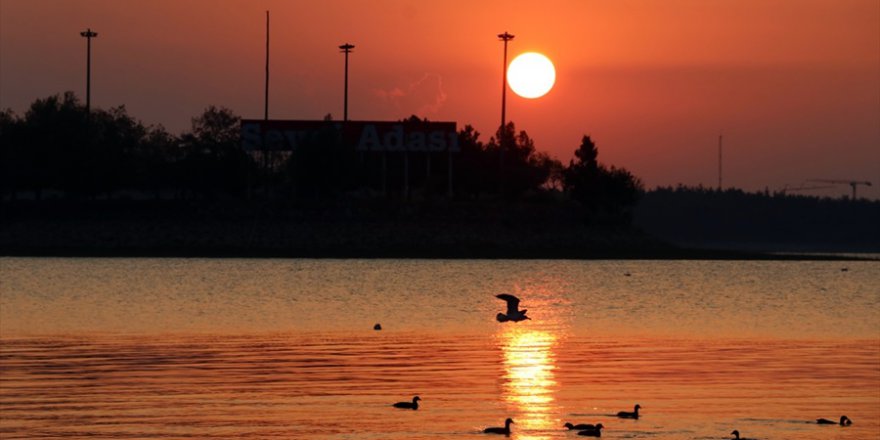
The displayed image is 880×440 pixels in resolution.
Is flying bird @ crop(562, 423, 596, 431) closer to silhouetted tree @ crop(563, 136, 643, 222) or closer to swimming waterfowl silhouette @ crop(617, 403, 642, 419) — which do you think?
swimming waterfowl silhouette @ crop(617, 403, 642, 419)

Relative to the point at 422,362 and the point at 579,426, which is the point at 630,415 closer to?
the point at 579,426

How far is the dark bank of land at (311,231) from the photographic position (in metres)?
163

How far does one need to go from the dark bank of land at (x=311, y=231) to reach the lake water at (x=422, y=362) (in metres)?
55.4

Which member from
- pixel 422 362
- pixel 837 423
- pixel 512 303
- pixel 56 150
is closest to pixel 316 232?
pixel 56 150

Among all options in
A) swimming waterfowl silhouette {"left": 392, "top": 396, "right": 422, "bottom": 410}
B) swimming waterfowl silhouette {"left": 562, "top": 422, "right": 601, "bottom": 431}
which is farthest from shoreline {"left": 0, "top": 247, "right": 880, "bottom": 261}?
swimming waterfowl silhouette {"left": 562, "top": 422, "right": 601, "bottom": 431}

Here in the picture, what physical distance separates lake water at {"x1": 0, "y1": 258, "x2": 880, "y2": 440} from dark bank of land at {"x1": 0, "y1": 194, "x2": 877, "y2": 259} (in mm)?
55385

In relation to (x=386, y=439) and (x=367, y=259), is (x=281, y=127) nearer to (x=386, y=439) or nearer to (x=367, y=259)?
(x=367, y=259)

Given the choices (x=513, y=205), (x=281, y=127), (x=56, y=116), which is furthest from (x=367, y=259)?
(x=56, y=116)

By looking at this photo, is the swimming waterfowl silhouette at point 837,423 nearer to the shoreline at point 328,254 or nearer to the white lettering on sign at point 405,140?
the shoreline at point 328,254

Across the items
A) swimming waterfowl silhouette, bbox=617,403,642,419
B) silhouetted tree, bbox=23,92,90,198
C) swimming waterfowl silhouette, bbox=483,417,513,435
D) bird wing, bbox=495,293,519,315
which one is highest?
silhouetted tree, bbox=23,92,90,198

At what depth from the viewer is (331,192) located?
185 meters

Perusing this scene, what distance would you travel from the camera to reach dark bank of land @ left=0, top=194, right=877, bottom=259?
163m

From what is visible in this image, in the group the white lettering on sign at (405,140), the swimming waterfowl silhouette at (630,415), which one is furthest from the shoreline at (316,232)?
the swimming waterfowl silhouette at (630,415)

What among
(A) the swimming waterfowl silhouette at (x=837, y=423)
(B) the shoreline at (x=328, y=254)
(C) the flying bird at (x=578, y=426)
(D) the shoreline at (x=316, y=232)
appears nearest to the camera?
(C) the flying bird at (x=578, y=426)
